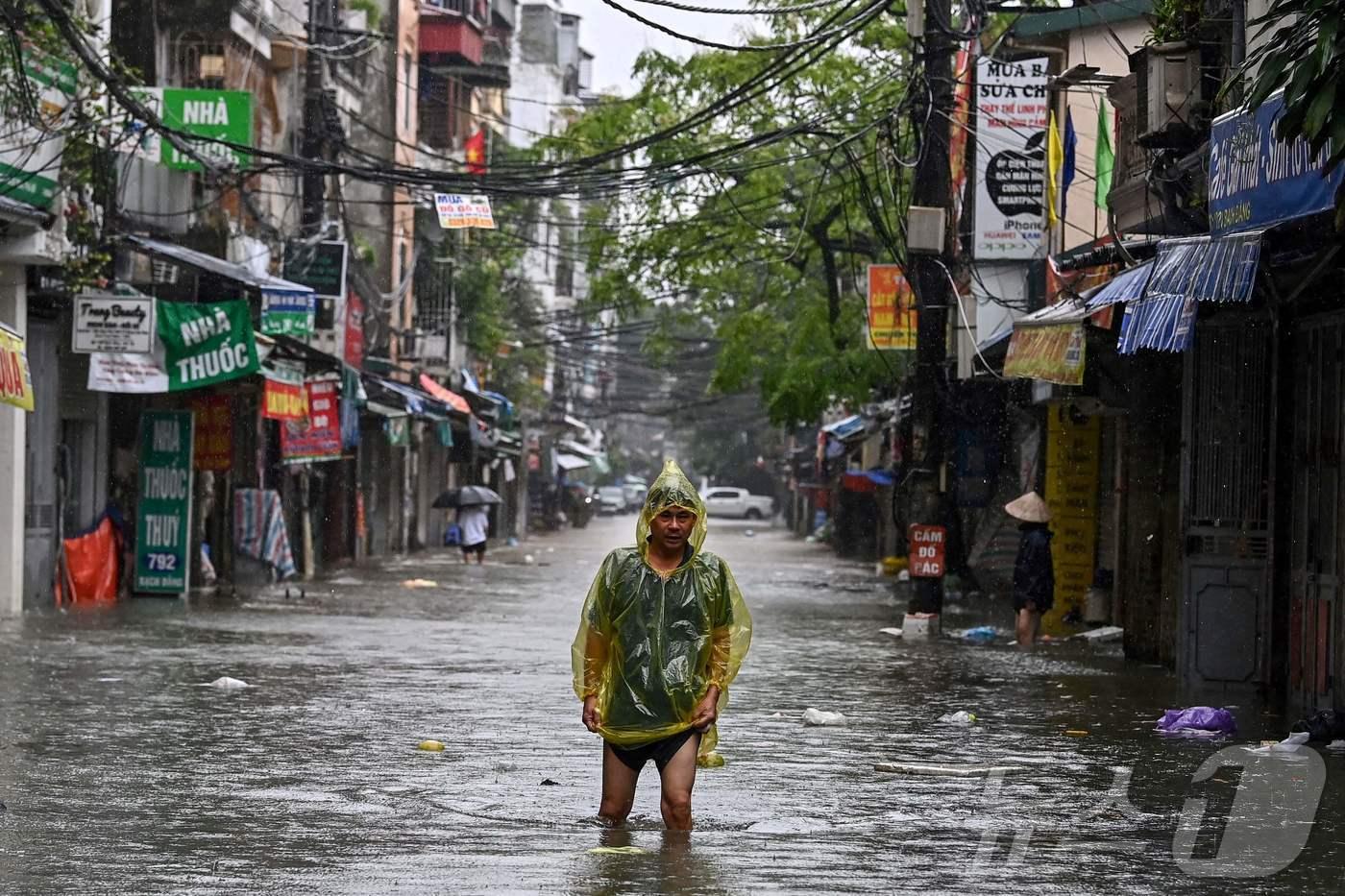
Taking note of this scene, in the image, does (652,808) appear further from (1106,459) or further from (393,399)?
(393,399)

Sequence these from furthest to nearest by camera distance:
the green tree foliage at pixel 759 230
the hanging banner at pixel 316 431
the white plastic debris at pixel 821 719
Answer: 1. the green tree foliage at pixel 759 230
2. the hanging banner at pixel 316 431
3. the white plastic debris at pixel 821 719

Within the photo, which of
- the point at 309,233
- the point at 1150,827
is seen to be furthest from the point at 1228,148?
the point at 309,233

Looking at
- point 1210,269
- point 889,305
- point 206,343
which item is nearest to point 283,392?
point 206,343

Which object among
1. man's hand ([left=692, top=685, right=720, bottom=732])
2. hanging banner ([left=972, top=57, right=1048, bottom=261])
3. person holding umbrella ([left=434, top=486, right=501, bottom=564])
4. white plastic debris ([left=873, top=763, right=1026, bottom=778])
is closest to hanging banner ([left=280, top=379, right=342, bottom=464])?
person holding umbrella ([left=434, top=486, right=501, bottom=564])

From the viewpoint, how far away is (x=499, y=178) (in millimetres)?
23469

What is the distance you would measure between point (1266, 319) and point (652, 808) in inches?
329

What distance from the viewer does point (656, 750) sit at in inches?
349

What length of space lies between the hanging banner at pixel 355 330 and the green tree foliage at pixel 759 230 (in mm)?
4899

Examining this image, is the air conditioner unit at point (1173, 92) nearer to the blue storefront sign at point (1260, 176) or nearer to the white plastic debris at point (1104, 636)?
the blue storefront sign at point (1260, 176)

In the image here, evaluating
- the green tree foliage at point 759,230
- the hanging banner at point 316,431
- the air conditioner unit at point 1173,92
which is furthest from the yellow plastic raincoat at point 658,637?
the green tree foliage at point 759,230

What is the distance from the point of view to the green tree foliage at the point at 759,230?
4025 cm

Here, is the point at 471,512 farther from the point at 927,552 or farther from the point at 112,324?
the point at 927,552

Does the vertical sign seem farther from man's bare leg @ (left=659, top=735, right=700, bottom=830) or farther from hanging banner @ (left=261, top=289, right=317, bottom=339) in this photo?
man's bare leg @ (left=659, top=735, right=700, bottom=830)

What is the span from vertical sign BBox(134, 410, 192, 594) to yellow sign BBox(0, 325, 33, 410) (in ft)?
27.2
